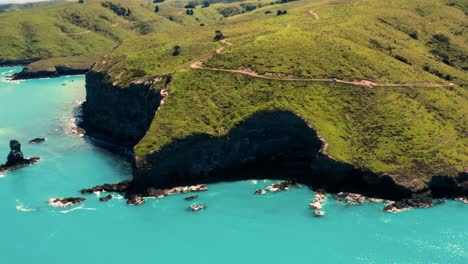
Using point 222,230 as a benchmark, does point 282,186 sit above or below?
above

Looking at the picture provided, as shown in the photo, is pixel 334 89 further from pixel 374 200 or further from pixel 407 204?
pixel 407 204

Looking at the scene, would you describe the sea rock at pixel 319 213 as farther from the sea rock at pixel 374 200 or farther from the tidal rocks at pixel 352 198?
the sea rock at pixel 374 200

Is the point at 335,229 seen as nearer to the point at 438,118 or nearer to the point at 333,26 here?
the point at 438,118

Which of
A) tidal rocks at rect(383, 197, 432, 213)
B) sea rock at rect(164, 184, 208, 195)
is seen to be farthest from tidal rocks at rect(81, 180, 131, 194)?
tidal rocks at rect(383, 197, 432, 213)

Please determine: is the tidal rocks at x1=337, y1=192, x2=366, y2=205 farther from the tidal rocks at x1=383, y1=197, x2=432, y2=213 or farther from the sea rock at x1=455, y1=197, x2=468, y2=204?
the sea rock at x1=455, y1=197, x2=468, y2=204

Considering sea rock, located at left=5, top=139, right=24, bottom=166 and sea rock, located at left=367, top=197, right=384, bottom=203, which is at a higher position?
sea rock, located at left=367, top=197, right=384, bottom=203

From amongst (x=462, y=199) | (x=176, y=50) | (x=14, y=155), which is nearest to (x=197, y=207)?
(x=462, y=199)

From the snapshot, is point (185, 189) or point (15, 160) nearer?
point (185, 189)
